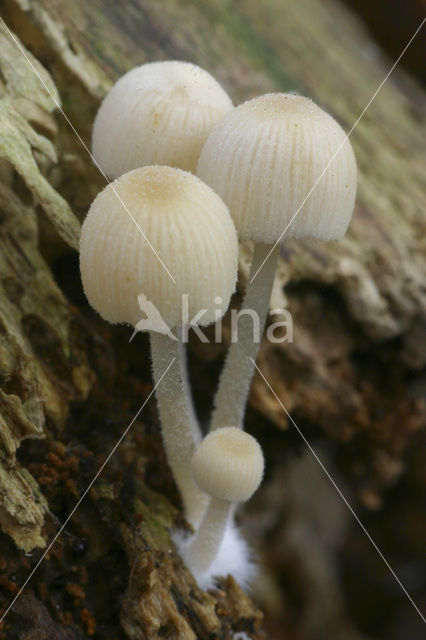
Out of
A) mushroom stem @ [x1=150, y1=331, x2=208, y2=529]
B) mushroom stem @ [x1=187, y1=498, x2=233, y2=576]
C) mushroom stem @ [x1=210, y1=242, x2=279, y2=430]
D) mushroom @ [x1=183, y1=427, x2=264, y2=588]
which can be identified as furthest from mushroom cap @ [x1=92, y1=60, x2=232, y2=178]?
mushroom stem @ [x1=187, y1=498, x2=233, y2=576]

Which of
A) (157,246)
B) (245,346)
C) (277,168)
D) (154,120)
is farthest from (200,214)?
(245,346)

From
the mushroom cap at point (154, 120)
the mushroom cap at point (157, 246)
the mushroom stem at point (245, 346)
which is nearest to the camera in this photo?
the mushroom cap at point (157, 246)

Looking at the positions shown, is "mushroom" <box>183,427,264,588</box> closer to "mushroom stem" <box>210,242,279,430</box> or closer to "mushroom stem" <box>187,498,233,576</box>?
"mushroom stem" <box>187,498,233,576</box>

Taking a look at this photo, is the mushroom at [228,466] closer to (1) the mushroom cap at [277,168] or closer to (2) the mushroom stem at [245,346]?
(2) the mushroom stem at [245,346]

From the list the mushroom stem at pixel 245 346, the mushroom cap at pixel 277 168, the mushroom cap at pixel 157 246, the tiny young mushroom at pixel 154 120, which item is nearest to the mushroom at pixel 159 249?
the mushroom cap at pixel 157 246

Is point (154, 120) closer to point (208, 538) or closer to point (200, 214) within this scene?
point (200, 214)

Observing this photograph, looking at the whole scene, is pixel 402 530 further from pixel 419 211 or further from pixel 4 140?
pixel 4 140
